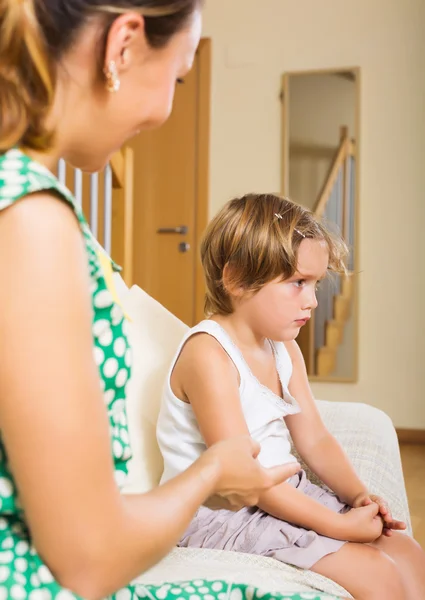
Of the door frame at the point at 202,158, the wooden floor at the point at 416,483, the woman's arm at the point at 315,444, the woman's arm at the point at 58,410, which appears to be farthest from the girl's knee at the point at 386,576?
the door frame at the point at 202,158

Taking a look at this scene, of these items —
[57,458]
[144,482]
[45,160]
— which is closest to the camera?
[57,458]

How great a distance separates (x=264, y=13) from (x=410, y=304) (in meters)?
1.95

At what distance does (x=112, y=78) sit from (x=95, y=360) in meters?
0.23

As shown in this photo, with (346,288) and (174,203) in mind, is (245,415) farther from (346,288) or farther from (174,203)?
(174,203)

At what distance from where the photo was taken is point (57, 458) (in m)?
0.44

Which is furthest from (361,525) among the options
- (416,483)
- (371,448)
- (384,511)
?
(416,483)

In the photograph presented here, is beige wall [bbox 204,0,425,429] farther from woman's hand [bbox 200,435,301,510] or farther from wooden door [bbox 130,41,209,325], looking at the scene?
woman's hand [bbox 200,435,301,510]

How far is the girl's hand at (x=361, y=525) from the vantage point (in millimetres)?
1071

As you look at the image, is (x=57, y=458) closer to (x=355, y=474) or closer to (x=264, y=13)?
(x=355, y=474)

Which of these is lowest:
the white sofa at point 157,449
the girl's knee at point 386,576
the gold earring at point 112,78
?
the girl's knee at point 386,576

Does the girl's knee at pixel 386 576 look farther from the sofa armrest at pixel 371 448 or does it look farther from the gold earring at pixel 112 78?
the gold earring at pixel 112 78

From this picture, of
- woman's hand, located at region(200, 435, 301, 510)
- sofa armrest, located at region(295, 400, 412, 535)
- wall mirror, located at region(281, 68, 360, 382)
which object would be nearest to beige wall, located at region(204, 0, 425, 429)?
wall mirror, located at region(281, 68, 360, 382)

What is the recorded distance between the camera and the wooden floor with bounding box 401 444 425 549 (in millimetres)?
2270

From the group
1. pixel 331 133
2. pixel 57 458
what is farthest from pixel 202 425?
pixel 331 133
